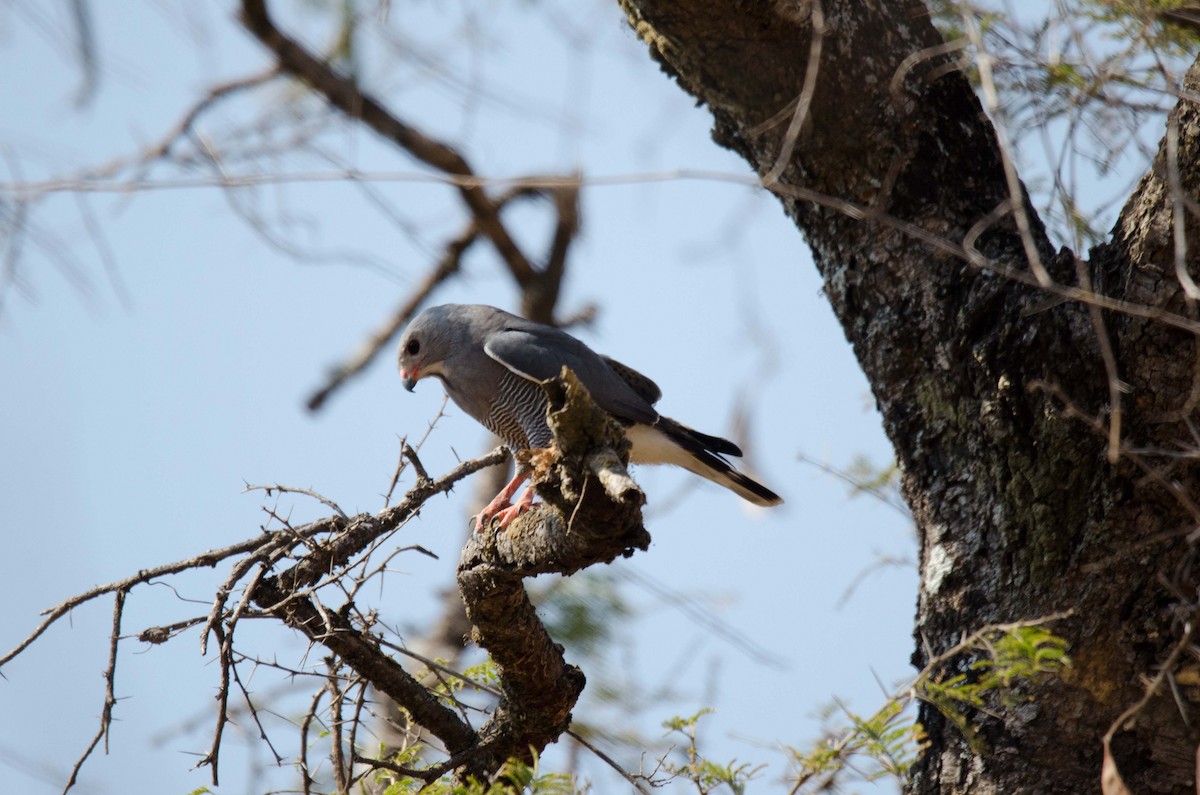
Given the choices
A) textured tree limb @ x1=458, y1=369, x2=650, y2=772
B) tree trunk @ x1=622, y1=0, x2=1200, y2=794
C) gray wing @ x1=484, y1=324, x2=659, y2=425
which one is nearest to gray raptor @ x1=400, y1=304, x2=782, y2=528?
gray wing @ x1=484, y1=324, x2=659, y2=425

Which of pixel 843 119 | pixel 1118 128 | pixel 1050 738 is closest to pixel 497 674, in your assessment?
pixel 1050 738

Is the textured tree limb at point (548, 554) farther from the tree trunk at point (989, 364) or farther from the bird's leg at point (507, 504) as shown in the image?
the tree trunk at point (989, 364)

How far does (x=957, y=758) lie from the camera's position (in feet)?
10.4

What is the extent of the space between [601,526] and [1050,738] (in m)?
1.39

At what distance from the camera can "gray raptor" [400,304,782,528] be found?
4699 millimetres

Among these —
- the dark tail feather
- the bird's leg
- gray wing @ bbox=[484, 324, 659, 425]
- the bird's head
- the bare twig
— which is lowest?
the bare twig

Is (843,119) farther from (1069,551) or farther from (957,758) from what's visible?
(957,758)

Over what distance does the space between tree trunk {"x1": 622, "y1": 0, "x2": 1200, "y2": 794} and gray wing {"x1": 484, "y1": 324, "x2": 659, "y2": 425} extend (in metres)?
1.15

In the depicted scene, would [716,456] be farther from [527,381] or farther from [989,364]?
[989,364]

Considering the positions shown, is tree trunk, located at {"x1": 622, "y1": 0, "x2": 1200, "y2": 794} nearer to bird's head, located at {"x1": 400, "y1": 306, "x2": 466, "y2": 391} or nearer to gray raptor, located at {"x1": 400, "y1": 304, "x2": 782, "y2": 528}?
gray raptor, located at {"x1": 400, "y1": 304, "x2": 782, "y2": 528}

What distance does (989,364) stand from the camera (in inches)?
128

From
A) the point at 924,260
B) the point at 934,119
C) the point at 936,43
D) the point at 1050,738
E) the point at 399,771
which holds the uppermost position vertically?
the point at 936,43

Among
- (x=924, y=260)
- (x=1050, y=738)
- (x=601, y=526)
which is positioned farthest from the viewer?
(x=924, y=260)

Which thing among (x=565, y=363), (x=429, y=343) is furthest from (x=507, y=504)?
(x=429, y=343)
